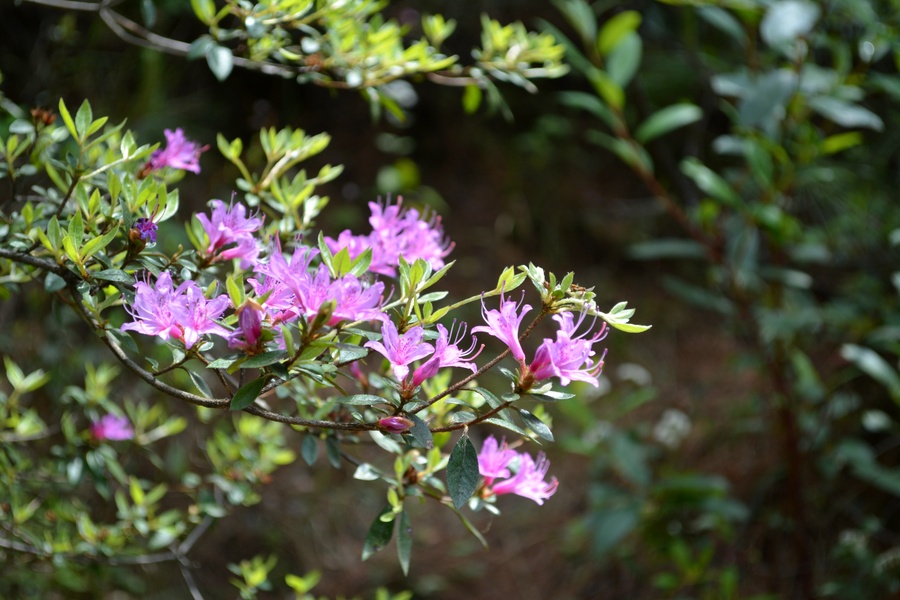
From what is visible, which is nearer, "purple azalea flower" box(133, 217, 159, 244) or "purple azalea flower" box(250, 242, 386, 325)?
"purple azalea flower" box(250, 242, 386, 325)

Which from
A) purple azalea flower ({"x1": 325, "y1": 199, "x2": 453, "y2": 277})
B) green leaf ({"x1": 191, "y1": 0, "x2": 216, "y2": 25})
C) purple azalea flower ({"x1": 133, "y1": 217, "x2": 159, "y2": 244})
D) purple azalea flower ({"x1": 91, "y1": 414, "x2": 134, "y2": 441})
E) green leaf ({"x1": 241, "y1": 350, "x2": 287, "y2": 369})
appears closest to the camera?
green leaf ({"x1": 241, "y1": 350, "x2": 287, "y2": 369})

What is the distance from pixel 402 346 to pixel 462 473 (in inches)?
4.6

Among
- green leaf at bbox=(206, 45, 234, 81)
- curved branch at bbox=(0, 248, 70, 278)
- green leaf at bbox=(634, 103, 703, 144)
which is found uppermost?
green leaf at bbox=(206, 45, 234, 81)

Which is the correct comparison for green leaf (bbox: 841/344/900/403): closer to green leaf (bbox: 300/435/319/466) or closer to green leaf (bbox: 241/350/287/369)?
green leaf (bbox: 300/435/319/466)

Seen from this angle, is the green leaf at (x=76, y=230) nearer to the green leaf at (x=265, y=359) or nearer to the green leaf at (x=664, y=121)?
the green leaf at (x=265, y=359)

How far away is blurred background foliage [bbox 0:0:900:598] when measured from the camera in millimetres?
1647

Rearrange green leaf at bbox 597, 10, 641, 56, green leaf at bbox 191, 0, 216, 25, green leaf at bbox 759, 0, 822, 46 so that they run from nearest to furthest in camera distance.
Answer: green leaf at bbox 191, 0, 216, 25 → green leaf at bbox 759, 0, 822, 46 → green leaf at bbox 597, 10, 641, 56

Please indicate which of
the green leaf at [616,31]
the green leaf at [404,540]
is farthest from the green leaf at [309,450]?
the green leaf at [616,31]

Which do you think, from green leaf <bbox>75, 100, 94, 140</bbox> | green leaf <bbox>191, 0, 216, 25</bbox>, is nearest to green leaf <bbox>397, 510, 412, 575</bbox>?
green leaf <bbox>75, 100, 94, 140</bbox>

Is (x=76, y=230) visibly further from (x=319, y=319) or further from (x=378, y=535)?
(x=378, y=535)

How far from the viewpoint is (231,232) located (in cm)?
76

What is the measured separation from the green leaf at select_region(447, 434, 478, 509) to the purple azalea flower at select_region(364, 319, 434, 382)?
83mm

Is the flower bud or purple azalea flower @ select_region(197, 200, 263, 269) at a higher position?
purple azalea flower @ select_region(197, 200, 263, 269)

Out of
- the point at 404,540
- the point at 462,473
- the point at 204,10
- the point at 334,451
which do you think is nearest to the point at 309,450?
the point at 334,451
